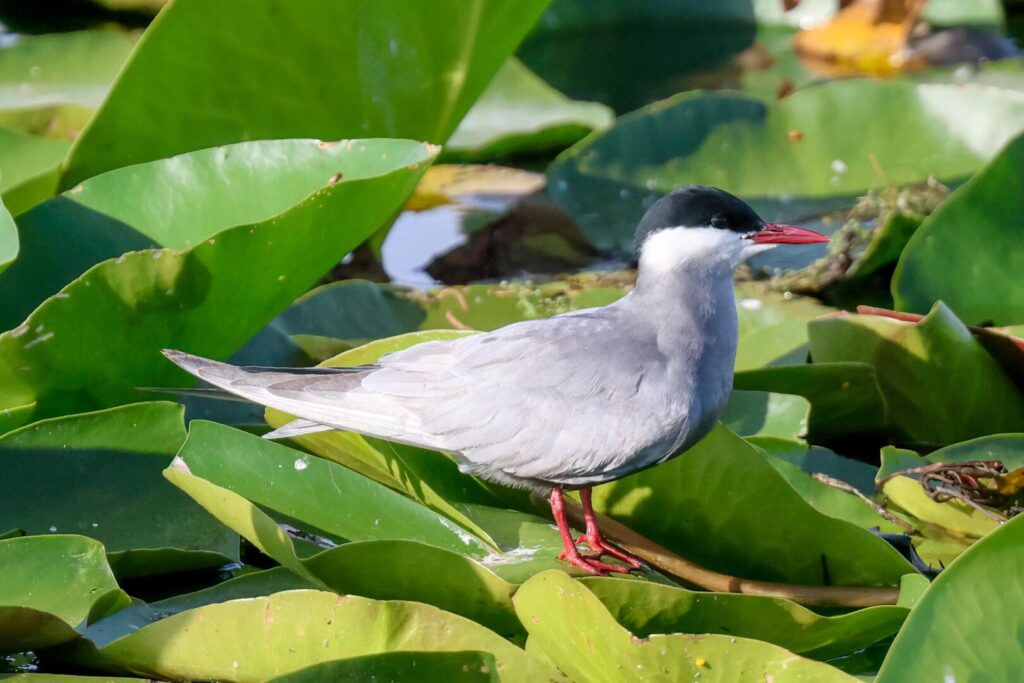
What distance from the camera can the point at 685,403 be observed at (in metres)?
2.64

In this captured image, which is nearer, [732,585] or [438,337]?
[732,585]

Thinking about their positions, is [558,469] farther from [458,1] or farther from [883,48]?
[883,48]

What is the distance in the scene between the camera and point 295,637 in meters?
2.19

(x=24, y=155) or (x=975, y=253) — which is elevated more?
(x=24, y=155)

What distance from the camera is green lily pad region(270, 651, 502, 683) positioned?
6.83ft

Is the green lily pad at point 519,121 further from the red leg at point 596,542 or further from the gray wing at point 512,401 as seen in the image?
the red leg at point 596,542

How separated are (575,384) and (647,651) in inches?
32.5

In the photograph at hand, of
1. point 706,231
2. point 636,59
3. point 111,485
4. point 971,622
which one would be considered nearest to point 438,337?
point 706,231

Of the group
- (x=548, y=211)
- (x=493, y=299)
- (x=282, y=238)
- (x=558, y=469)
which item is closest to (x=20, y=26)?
(x=548, y=211)

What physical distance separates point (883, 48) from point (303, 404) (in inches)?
175

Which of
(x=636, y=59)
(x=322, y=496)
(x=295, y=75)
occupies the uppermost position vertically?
(x=295, y=75)

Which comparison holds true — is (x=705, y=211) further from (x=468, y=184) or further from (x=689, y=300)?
(x=468, y=184)

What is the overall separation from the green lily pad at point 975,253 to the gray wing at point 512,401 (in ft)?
3.32

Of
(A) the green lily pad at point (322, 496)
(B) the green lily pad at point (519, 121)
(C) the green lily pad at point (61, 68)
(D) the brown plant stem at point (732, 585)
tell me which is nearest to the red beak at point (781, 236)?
(D) the brown plant stem at point (732, 585)
